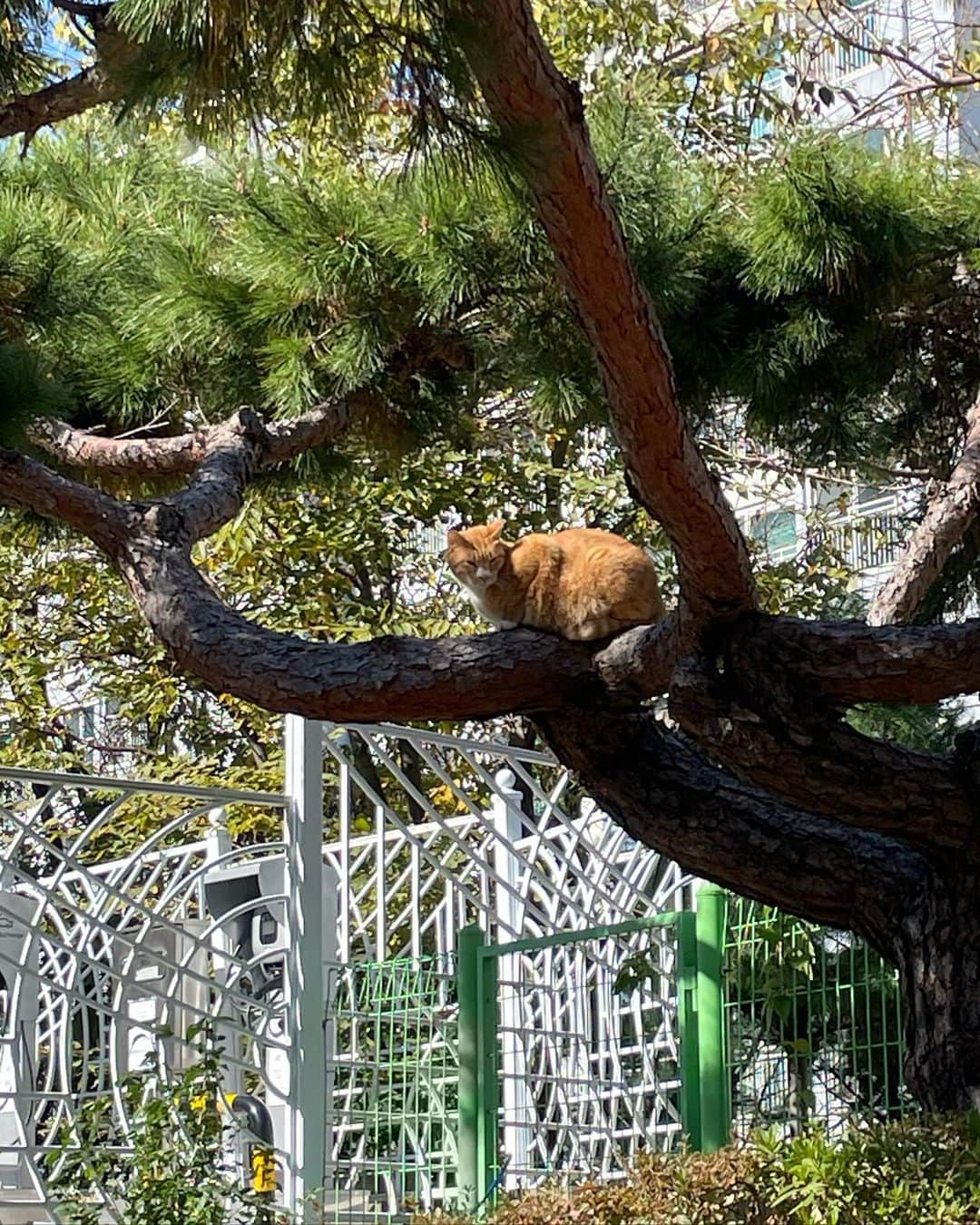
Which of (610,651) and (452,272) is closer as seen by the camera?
(610,651)

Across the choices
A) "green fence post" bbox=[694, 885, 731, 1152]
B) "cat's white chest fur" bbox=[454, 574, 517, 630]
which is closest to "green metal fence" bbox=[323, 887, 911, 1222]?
"green fence post" bbox=[694, 885, 731, 1152]

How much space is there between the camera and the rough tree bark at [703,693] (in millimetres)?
3006

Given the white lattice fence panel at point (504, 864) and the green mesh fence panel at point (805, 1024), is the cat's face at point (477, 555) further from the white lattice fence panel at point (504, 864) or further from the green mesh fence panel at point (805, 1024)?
Result: the green mesh fence panel at point (805, 1024)

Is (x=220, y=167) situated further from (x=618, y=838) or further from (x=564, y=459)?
(x=564, y=459)

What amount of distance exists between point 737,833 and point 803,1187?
2.41 ft

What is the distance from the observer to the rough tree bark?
9.86ft

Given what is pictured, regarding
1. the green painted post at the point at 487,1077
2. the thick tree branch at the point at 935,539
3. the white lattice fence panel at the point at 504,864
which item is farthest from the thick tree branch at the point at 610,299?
the white lattice fence panel at the point at 504,864

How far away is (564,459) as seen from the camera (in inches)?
367

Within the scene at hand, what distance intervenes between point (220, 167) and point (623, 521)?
4.49 meters

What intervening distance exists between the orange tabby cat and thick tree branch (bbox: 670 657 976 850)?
49cm

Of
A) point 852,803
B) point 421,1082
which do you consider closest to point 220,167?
point 852,803

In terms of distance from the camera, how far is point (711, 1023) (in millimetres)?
4621

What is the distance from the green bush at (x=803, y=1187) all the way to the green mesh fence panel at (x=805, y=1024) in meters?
0.92

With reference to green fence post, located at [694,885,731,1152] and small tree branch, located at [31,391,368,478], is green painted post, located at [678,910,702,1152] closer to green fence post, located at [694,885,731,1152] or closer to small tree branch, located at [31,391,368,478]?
green fence post, located at [694,885,731,1152]
